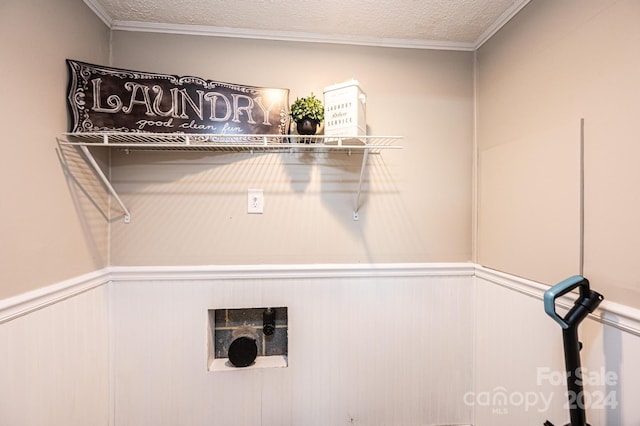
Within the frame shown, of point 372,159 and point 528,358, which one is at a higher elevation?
point 372,159

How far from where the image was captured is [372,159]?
4.96ft

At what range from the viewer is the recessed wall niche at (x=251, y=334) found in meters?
1.47

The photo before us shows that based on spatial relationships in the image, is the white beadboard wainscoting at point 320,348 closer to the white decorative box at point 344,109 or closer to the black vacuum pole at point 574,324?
the black vacuum pole at point 574,324

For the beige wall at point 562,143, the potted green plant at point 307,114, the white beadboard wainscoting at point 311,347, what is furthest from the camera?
the white beadboard wainscoting at point 311,347

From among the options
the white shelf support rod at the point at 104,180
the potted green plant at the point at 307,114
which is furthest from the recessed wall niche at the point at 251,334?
the potted green plant at the point at 307,114

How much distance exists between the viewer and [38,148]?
40.5 inches

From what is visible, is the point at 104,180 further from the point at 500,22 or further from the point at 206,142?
the point at 500,22

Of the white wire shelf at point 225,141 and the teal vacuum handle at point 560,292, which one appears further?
the white wire shelf at point 225,141

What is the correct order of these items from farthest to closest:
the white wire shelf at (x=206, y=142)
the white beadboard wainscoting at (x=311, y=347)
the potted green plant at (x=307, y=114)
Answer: the white beadboard wainscoting at (x=311, y=347) < the potted green plant at (x=307, y=114) < the white wire shelf at (x=206, y=142)

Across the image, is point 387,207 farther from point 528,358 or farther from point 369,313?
point 528,358

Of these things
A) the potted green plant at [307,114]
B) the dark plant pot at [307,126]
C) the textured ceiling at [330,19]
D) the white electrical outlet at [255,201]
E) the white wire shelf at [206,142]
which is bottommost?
the white electrical outlet at [255,201]

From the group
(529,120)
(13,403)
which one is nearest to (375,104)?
(529,120)

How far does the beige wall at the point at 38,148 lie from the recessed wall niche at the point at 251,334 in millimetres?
679

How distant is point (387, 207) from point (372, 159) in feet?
0.90
